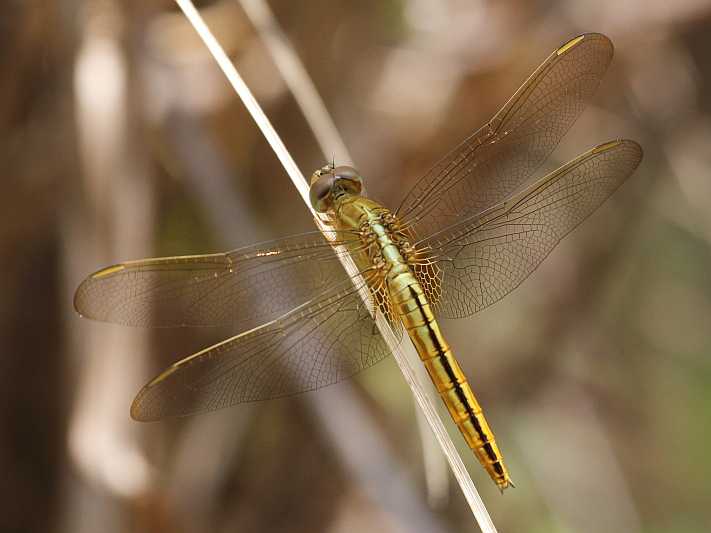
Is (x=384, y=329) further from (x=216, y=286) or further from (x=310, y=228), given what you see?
(x=310, y=228)

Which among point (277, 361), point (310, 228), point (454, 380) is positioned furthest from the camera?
point (310, 228)

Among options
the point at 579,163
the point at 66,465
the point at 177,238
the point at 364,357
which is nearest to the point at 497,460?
the point at 364,357

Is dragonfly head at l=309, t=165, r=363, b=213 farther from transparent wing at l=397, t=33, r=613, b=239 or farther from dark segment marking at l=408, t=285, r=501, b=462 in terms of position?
dark segment marking at l=408, t=285, r=501, b=462

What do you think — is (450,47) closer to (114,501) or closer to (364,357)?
(364,357)

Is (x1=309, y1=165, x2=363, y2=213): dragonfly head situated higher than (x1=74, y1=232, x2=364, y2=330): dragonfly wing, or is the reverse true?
(x1=309, y1=165, x2=363, y2=213): dragonfly head

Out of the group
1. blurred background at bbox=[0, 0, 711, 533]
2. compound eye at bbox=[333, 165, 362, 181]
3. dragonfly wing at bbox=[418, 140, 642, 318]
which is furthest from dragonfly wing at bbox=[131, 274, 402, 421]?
blurred background at bbox=[0, 0, 711, 533]

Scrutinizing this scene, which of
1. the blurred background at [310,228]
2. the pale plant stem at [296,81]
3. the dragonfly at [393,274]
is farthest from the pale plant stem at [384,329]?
the blurred background at [310,228]

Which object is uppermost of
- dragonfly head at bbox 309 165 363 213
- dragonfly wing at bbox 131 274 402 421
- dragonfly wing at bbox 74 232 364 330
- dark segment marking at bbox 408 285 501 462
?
dragonfly head at bbox 309 165 363 213

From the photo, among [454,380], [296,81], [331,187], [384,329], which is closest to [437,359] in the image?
[454,380]
